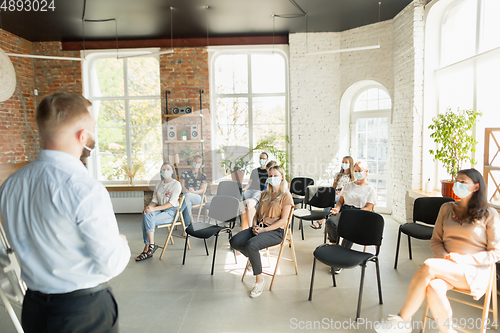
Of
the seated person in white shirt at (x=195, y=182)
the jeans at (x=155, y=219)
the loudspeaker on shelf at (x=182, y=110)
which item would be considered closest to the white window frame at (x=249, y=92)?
the loudspeaker on shelf at (x=182, y=110)

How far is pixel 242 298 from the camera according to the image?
331 centimetres

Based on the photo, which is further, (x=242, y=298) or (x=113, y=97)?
(x=113, y=97)

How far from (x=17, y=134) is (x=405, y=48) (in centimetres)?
811

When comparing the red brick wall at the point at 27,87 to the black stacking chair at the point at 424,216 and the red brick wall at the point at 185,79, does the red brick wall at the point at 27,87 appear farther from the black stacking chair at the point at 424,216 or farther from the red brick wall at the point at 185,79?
the black stacking chair at the point at 424,216

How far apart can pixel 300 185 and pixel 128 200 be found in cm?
404

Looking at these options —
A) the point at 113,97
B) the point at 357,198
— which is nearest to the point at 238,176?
the point at 357,198

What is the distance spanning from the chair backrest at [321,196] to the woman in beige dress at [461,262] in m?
2.58

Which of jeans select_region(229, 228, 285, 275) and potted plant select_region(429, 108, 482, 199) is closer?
jeans select_region(229, 228, 285, 275)

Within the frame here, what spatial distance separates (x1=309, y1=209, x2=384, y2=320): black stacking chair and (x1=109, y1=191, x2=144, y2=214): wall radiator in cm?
513

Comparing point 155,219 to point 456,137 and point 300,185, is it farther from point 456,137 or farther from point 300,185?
point 456,137

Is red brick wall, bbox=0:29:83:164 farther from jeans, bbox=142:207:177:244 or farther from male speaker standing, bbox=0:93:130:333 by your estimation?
male speaker standing, bbox=0:93:130:333

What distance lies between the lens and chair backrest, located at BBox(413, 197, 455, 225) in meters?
4.03

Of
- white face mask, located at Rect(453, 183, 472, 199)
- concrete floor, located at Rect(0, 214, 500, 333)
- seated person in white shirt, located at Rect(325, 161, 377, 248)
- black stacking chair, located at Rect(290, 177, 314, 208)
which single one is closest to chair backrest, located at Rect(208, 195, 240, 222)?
concrete floor, located at Rect(0, 214, 500, 333)

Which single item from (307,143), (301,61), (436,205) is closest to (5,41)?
(301,61)
